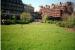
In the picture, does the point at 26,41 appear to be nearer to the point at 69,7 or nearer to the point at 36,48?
the point at 36,48

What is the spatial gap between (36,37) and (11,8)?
310 mm

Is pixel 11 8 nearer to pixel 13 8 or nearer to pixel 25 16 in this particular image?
pixel 13 8

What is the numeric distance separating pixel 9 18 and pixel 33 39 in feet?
0.84

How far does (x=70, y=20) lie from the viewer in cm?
175

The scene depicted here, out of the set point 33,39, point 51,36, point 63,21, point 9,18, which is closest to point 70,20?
point 63,21

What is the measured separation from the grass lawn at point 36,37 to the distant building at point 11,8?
0.09 meters

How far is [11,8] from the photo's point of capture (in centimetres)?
166

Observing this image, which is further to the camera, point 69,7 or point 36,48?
point 69,7

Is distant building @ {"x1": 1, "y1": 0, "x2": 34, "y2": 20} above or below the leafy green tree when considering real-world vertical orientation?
above

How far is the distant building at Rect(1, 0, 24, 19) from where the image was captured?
1.62 metres

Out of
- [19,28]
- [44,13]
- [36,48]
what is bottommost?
[36,48]

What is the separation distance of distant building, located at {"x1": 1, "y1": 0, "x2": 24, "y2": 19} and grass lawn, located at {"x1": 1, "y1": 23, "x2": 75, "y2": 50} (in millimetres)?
90

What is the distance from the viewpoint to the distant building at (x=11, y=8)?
1620 mm

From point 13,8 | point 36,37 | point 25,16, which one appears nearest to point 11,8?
point 13,8
